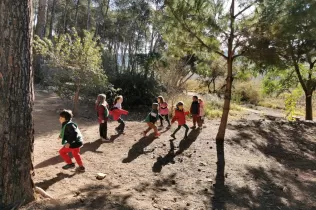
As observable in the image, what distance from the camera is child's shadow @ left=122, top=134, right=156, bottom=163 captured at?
6199mm

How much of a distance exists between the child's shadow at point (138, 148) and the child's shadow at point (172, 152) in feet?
1.72

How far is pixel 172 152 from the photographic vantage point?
21.6 ft

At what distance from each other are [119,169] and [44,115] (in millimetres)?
5449

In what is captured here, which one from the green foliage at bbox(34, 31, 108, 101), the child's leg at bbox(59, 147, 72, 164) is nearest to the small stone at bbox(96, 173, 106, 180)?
the child's leg at bbox(59, 147, 72, 164)

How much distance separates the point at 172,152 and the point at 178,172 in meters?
1.08

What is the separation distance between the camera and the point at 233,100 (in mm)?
21016

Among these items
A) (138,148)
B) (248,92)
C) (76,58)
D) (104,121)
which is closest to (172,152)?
(138,148)

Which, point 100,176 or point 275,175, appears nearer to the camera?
point 100,176

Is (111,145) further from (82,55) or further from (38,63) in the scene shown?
(38,63)

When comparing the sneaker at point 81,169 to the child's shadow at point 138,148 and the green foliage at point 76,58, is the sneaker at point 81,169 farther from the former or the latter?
the green foliage at point 76,58

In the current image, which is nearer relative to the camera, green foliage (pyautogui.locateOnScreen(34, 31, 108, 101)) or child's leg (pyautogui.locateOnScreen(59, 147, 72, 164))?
child's leg (pyautogui.locateOnScreen(59, 147, 72, 164))

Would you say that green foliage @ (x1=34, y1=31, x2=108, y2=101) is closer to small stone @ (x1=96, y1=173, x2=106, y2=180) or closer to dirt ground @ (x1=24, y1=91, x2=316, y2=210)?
dirt ground @ (x1=24, y1=91, x2=316, y2=210)

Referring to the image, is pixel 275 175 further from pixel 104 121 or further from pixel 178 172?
pixel 104 121

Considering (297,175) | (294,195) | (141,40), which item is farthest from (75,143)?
(141,40)
